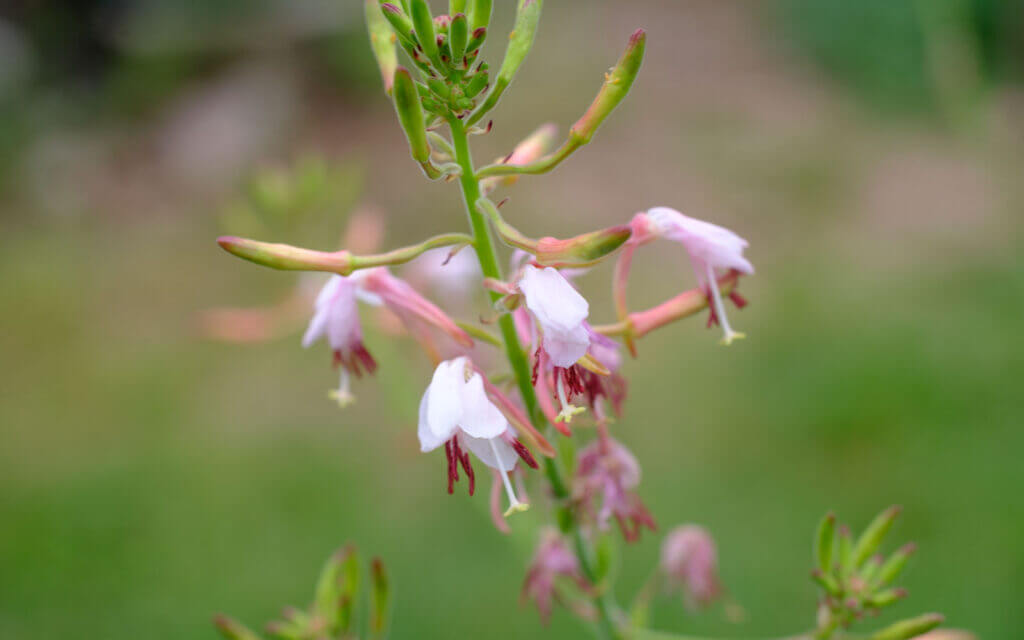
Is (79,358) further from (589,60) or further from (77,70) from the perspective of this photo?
(589,60)

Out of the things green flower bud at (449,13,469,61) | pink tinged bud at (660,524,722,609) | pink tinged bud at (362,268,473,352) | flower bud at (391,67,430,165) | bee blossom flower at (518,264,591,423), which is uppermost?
green flower bud at (449,13,469,61)

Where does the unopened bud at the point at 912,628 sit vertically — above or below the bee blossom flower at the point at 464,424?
below

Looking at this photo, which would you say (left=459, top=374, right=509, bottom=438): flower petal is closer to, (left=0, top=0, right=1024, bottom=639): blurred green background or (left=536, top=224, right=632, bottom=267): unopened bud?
(left=536, top=224, right=632, bottom=267): unopened bud

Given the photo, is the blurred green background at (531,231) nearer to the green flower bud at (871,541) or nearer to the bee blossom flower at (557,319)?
the green flower bud at (871,541)

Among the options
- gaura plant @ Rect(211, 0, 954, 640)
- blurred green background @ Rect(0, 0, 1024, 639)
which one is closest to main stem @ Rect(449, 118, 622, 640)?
gaura plant @ Rect(211, 0, 954, 640)

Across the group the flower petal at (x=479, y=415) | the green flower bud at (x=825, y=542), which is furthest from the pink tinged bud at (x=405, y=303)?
the green flower bud at (x=825, y=542)

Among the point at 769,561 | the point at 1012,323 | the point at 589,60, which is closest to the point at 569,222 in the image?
the point at 589,60

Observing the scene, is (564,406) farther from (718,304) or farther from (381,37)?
(381,37)
